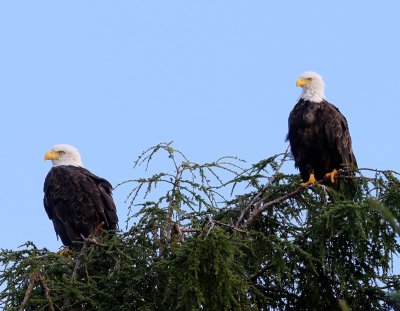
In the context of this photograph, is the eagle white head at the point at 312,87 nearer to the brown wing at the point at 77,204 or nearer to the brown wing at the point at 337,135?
the brown wing at the point at 337,135

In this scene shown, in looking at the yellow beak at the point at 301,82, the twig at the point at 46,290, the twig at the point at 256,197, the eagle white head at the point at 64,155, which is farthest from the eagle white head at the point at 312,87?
the twig at the point at 46,290

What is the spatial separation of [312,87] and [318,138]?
2.11ft

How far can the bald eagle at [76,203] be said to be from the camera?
7.59m

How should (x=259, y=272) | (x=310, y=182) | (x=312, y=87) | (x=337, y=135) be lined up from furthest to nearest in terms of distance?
(x=312, y=87) → (x=337, y=135) → (x=310, y=182) → (x=259, y=272)

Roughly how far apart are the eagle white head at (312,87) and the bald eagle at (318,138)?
0.07ft

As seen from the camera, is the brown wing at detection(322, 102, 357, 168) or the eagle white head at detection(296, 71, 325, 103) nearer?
the brown wing at detection(322, 102, 357, 168)

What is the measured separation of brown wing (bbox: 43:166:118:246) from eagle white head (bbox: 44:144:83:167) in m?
0.64

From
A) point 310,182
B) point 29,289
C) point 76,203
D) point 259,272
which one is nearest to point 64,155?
point 76,203

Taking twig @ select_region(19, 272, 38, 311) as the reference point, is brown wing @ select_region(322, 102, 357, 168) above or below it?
above

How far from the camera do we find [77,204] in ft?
25.1

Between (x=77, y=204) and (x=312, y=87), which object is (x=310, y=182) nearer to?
(x=312, y=87)

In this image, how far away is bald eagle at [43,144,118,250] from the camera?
24.9ft

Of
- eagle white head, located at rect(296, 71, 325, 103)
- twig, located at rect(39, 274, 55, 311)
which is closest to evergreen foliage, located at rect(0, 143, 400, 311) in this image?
twig, located at rect(39, 274, 55, 311)

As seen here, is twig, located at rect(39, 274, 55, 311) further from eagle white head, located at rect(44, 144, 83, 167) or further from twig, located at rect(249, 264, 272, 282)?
eagle white head, located at rect(44, 144, 83, 167)
